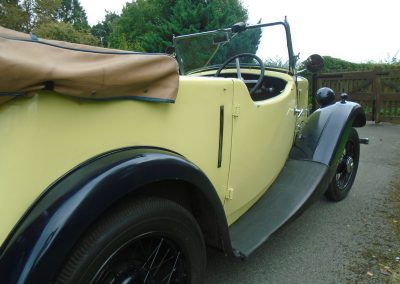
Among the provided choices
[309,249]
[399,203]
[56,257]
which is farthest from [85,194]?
[399,203]

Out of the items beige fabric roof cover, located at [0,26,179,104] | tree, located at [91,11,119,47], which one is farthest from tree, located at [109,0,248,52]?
tree, located at [91,11,119,47]

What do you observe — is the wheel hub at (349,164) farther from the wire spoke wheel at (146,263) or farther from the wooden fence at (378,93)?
the wooden fence at (378,93)

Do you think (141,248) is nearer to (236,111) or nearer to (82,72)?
(82,72)

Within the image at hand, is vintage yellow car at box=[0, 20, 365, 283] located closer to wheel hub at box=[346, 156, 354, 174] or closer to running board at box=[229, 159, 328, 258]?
running board at box=[229, 159, 328, 258]

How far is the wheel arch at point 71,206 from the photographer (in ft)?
3.79

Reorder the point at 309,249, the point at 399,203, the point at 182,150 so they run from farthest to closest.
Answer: the point at 399,203 < the point at 309,249 < the point at 182,150

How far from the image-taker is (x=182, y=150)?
1.75 meters

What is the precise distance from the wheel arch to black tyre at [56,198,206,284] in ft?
0.18

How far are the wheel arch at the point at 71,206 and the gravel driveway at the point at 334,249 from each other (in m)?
1.21

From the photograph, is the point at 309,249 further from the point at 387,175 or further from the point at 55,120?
the point at 387,175

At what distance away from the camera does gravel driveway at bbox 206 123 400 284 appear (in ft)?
7.64

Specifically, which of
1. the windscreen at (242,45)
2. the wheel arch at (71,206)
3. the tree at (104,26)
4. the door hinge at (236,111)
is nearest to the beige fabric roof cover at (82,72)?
the wheel arch at (71,206)

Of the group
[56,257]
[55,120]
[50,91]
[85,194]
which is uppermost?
[50,91]

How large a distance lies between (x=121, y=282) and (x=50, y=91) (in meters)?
0.81
